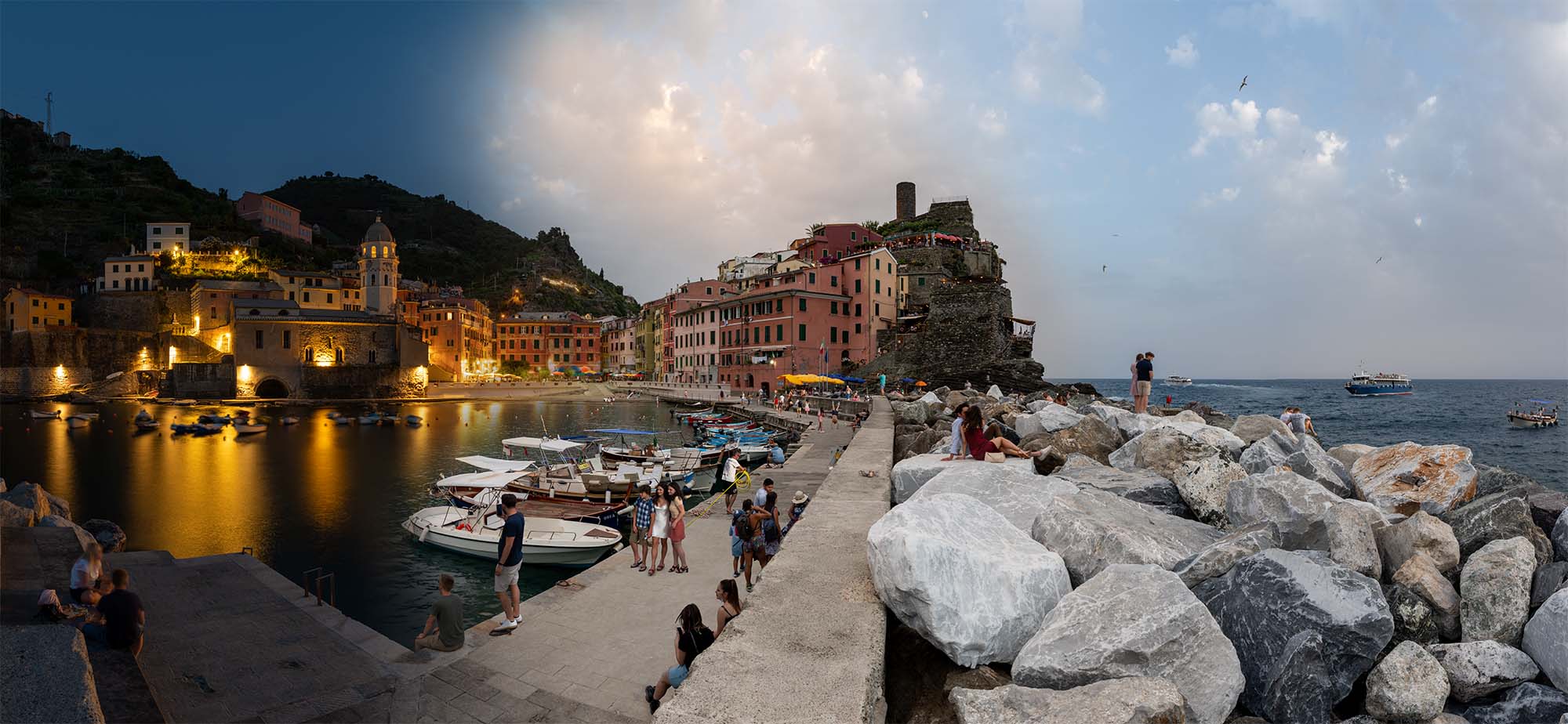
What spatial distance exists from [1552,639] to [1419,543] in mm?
856

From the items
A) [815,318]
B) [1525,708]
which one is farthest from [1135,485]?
[815,318]

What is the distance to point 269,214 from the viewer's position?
4486 inches

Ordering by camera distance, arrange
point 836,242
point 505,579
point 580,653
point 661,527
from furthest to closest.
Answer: point 836,242
point 661,527
point 505,579
point 580,653

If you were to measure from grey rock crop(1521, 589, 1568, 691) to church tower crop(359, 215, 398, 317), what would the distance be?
104781 millimetres

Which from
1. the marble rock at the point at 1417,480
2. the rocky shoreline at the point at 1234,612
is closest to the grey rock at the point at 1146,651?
the rocky shoreline at the point at 1234,612

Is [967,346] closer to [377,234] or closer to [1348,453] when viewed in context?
[1348,453]

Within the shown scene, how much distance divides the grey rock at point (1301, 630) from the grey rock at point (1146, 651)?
9.9 inches

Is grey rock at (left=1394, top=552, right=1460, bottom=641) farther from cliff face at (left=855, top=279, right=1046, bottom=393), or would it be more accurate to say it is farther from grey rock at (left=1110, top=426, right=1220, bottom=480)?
cliff face at (left=855, top=279, right=1046, bottom=393)

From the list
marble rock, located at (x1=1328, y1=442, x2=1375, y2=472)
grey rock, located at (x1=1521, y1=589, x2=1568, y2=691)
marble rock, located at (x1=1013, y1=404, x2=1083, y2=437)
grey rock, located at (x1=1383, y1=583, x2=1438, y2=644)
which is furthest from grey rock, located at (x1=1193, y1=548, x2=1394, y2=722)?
marble rock, located at (x1=1013, y1=404, x2=1083, y2=437)

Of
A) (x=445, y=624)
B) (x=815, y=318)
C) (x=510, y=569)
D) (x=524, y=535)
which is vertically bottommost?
(x=524, y=535)

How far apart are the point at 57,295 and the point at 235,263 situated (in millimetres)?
18056

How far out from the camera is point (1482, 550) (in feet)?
13.3

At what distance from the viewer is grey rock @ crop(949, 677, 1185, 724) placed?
2697 millimetres

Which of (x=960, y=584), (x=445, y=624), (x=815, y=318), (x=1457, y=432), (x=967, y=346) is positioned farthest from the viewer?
(x=815, y=318)
